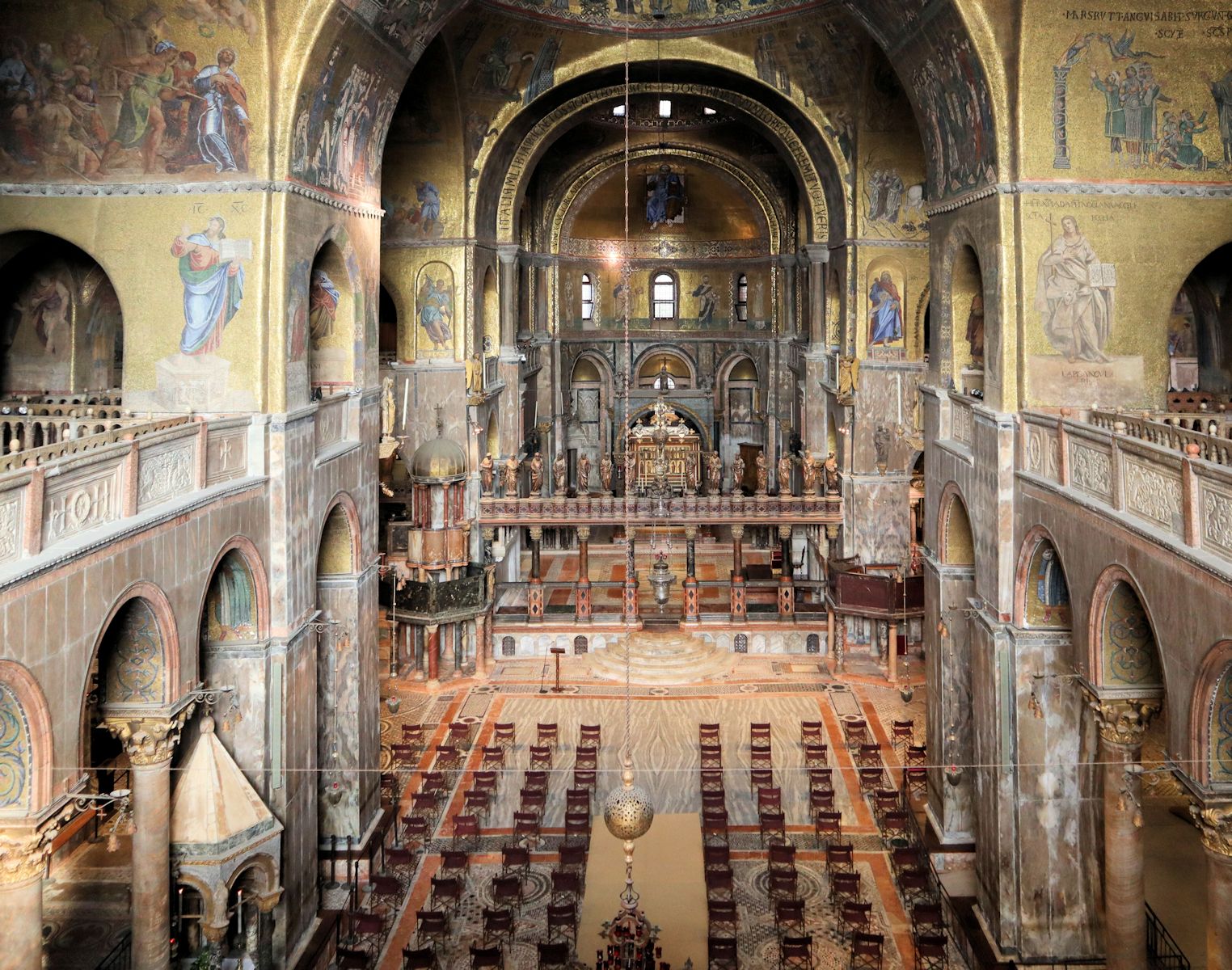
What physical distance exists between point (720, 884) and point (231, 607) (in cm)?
874

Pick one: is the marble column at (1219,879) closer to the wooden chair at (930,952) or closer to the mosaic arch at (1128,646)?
the mosaic arch at (1128,646)

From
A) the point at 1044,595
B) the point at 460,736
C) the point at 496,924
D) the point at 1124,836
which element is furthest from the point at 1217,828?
the point at 460,736

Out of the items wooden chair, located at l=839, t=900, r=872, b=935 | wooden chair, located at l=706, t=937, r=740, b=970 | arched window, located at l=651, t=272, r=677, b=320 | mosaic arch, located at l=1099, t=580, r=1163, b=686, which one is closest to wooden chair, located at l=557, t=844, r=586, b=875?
wooden chair, located at l=706, t=937, r=740, b=970

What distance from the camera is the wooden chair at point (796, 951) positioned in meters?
16.2

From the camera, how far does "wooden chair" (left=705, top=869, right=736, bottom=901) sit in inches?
728

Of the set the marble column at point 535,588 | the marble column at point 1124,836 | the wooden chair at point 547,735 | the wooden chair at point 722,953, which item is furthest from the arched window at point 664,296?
the marble column at point 1124,836

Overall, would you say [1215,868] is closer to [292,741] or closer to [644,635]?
[292,741]

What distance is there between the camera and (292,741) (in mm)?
17109

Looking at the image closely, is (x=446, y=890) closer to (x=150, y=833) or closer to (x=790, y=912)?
(x=790, y=912)

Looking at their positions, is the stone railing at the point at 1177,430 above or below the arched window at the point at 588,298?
below

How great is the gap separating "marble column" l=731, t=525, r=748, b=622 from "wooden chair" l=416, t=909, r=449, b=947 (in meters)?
16.3

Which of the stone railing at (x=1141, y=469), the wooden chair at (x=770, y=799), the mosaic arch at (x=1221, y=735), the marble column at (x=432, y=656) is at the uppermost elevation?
the stone railing at (x=1141, y=469)

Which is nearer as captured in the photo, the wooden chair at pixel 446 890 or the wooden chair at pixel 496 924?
the wooden chair at pixel 496 924

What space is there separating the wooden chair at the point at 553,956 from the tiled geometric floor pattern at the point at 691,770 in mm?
829
